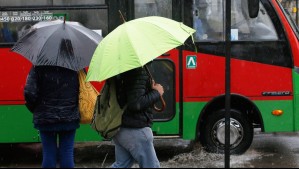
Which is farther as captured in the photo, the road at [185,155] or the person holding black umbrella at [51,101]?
the road at [185,155]

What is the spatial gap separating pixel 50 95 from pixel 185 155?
337cm

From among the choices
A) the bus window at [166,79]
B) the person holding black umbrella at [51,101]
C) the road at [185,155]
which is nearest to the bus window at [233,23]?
the bus window at [166,79]

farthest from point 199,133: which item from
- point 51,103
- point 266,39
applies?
point 51,103

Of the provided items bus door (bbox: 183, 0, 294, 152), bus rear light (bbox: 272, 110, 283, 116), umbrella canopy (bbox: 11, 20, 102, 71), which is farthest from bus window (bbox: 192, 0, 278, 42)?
umbrella canopy (bbox: 11, 20, 102, 71)

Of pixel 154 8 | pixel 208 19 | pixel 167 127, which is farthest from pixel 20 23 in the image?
pixel 208 19

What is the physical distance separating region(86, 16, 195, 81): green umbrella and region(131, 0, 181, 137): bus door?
2670 millimetres

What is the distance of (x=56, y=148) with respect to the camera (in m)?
5.12

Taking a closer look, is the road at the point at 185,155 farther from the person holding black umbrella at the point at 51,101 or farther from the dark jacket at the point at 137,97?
the dark jacket at the point at 137,97

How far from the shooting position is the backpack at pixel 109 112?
4547mm

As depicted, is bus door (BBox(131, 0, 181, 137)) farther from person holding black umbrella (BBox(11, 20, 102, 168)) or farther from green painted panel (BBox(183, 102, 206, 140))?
person holding black umbrella (BBox(11, 20, 102, 168))

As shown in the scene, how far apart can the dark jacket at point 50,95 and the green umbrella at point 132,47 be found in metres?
0.46

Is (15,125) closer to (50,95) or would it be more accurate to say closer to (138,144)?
(50,95)

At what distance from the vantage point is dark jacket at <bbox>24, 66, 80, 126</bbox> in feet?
16.1

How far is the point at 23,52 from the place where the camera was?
507cm
